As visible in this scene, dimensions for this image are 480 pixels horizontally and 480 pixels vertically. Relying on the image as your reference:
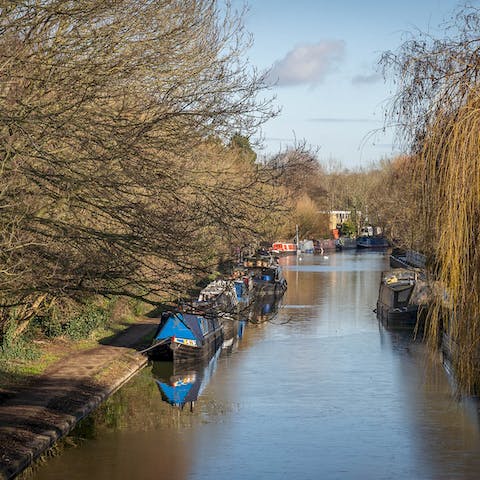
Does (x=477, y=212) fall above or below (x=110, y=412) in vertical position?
above

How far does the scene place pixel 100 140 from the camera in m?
15.6

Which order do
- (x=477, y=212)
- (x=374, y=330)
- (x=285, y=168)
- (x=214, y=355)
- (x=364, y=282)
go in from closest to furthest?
(x=477, y=212), (x=285, y=168), (x=214, y=355), (x=374, y=330), (x=364, y=282)

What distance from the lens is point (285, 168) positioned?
20.3m

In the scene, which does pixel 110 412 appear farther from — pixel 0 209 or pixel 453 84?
pixel 453 84

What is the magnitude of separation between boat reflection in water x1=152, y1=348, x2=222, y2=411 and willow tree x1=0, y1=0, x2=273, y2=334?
10.2 meters

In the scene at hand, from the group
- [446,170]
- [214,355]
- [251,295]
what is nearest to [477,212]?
[446,170]

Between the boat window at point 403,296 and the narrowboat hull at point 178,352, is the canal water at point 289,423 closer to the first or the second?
the narrowboat hull at point 178,352

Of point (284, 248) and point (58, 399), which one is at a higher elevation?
point (284, 248)

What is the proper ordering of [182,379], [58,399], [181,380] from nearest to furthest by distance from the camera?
1. [58,399]
2. [181,380]
3. [182,379]

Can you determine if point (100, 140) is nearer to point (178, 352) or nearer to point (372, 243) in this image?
point (178, 352)

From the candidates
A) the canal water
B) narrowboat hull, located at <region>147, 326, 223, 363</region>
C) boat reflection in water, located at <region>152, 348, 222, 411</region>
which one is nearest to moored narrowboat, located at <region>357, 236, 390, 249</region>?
the canal water


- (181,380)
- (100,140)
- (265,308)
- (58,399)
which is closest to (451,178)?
(100,140)

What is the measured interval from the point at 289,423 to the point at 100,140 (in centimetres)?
1231

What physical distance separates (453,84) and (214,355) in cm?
2632
